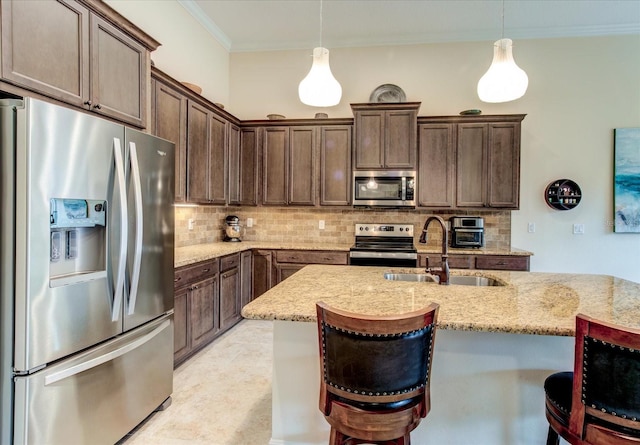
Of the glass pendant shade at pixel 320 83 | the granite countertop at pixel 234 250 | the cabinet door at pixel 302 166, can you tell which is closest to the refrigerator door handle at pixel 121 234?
the granite countertop at pixel 234 250

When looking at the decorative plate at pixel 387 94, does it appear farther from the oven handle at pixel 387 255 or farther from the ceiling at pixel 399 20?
the oven handle at pixel 387 255

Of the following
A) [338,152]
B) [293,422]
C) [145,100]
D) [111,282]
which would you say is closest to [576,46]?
[338,152]

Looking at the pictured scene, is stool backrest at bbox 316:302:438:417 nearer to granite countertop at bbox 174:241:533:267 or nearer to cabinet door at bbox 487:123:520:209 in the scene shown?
granite countertop at bbox 174:241:533:267

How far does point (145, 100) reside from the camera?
249cm

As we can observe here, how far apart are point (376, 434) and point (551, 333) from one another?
0.74 meters

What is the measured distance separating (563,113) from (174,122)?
4364 mm

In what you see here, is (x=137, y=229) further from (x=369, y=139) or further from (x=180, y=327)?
(x=369, y=139)

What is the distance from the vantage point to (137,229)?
78.7 inches

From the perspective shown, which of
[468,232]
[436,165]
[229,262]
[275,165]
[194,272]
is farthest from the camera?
[275,165]

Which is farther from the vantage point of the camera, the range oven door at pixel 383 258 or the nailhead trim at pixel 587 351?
the range oven door at pixel 383 258

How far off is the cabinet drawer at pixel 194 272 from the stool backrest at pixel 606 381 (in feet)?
7.95

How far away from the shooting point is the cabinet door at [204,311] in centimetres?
310

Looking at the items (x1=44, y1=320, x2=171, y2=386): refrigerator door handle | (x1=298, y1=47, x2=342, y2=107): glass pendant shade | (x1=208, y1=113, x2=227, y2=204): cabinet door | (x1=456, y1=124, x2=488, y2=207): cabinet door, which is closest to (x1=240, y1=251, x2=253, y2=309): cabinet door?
(x1=208, y1=113, x2=227, y2=204): cabinet door

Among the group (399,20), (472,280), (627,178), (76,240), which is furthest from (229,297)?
(627,178)
